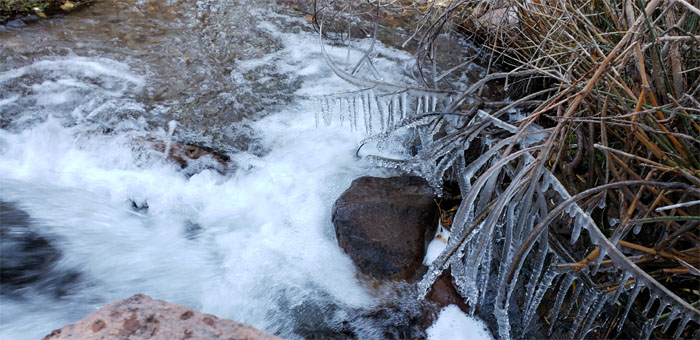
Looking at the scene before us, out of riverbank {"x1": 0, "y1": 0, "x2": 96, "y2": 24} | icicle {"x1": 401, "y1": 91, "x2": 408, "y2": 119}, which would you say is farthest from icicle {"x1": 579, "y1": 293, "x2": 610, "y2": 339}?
riverbank {"x1": 0, "y1": 0, "x2": 96, "y2": 24}

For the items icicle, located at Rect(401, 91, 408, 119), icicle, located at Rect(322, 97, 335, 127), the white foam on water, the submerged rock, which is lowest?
the submerged rock

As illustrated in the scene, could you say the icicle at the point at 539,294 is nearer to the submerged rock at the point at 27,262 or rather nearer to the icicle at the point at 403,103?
→ the icicle at the point at 403,103

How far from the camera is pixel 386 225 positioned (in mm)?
2725

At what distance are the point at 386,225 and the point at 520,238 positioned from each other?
0.98 metres

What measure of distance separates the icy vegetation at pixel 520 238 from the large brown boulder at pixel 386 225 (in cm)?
13

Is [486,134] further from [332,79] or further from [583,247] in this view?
[332,79]

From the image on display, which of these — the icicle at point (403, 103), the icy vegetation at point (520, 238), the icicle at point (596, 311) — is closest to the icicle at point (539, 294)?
the icy vegetation at point (520, 238)

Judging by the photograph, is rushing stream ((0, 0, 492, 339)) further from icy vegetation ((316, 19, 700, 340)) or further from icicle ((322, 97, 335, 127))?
icy vegetation ((316, 19, 700, 340))

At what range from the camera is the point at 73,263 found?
263 centimetres

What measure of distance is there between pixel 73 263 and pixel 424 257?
198 cm

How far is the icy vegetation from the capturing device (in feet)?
5.47

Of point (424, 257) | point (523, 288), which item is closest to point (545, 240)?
point (523, 288)

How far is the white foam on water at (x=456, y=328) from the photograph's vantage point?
2.35 metres

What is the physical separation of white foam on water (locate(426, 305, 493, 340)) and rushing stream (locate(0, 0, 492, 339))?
0.27 m
